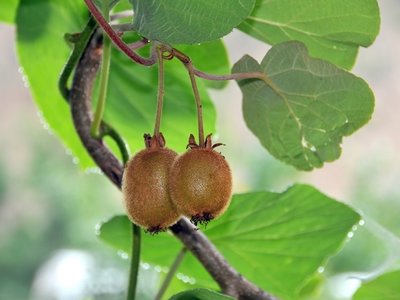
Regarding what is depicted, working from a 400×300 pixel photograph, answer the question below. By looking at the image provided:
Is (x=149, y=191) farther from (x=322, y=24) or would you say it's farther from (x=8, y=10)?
(x=8, y=10)

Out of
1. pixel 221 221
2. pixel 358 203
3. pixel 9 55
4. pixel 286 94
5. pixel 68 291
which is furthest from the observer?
pixel 9 55

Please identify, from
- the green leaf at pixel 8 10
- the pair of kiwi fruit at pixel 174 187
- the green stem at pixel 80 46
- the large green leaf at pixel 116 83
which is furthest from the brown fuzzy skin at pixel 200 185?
the green leaf at pixel 8 10

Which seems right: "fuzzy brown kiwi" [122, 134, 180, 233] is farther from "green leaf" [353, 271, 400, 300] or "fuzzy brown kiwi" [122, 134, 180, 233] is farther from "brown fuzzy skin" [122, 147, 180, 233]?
"green leaf" [353, 271, 400, 300]

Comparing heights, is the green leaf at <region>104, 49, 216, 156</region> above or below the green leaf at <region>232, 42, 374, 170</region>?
below

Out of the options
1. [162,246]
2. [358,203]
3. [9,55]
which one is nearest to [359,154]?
[358,203]

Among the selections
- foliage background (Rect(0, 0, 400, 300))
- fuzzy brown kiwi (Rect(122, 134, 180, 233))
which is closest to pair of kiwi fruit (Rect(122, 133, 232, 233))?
fuzzy brown kiwi (Rect(122, 134, 180, 233))

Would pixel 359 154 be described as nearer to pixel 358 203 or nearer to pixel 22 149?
pixel 358 203
